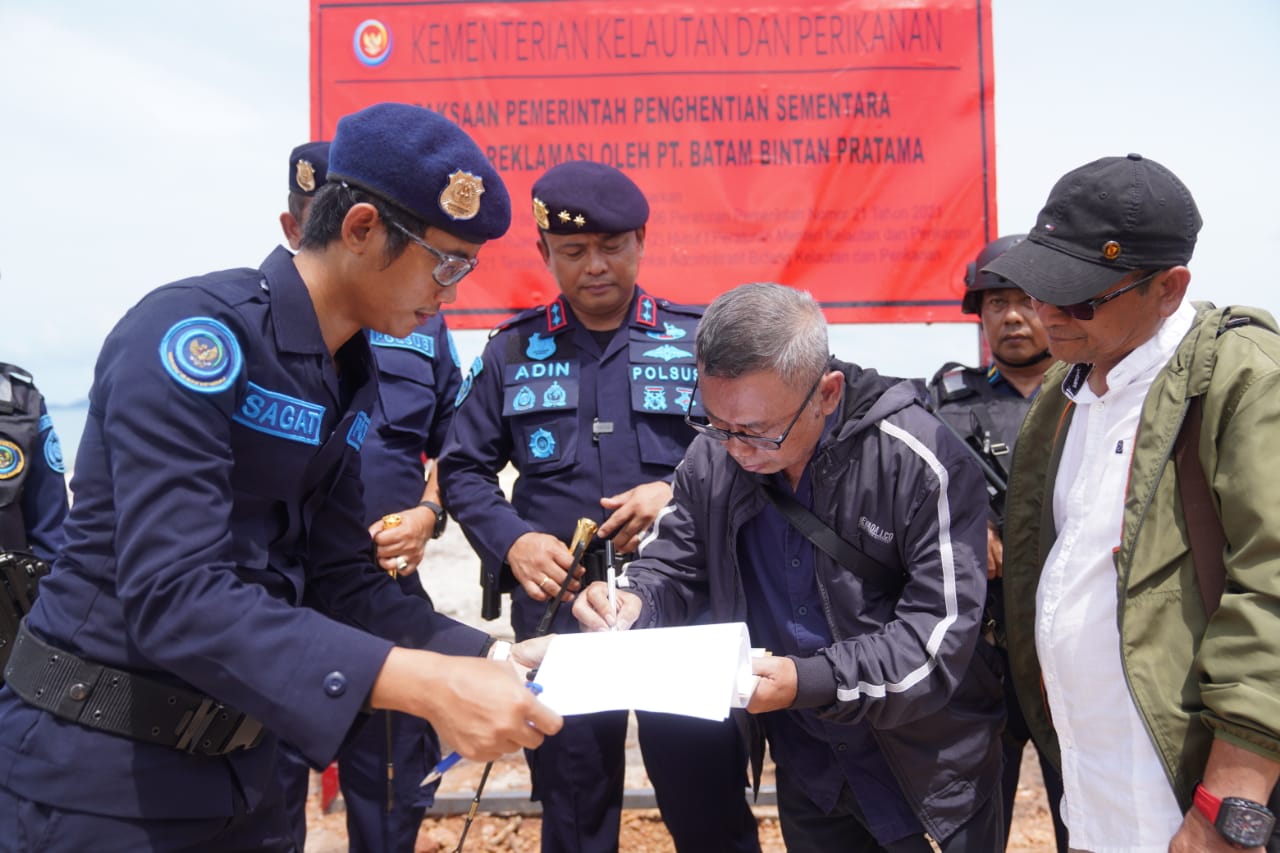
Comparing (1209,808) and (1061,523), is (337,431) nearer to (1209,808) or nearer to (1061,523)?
(1061,523)

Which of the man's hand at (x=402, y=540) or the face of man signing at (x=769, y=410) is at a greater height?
the face of man signing at (x=769, y=410)

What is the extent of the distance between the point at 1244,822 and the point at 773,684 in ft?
2.81

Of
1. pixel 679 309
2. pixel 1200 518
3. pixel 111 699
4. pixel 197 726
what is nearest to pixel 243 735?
pixel 197 726

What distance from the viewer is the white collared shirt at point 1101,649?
1.81 metres

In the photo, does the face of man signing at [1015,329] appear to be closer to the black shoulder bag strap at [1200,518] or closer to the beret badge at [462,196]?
the black shoulder bag strap at [1200,518]

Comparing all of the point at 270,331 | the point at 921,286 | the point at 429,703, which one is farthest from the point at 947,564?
the point at 921,286

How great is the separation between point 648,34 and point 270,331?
2.88 meters

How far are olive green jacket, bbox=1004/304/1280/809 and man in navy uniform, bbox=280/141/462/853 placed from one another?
221 cm

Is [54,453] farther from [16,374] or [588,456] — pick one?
[588,456]

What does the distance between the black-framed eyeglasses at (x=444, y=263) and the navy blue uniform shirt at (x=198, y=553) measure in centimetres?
22

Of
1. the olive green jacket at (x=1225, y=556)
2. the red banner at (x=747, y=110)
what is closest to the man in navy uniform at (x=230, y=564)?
the olive green jacket at (x=1225, y=556)

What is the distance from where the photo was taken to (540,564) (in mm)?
2793

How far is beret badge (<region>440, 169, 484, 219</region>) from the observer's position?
1.70 m

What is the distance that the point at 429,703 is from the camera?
145cm
